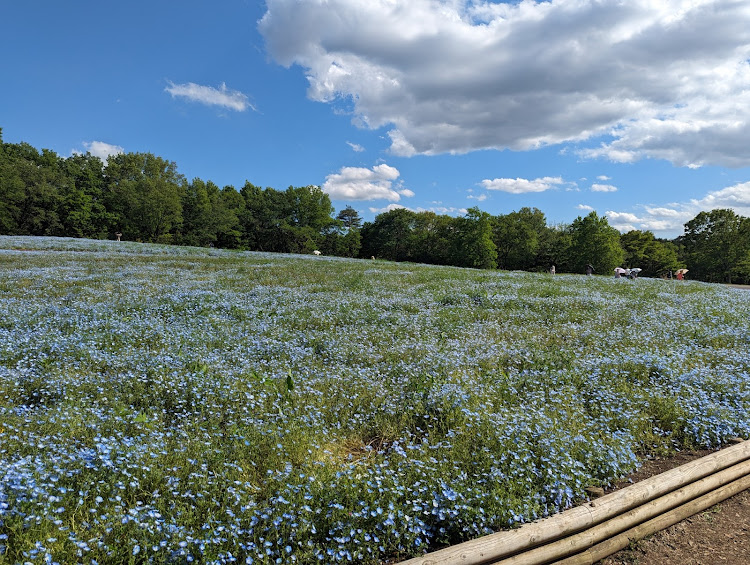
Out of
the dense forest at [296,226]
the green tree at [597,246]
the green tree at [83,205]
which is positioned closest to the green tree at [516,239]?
the dense forest at [296,226]

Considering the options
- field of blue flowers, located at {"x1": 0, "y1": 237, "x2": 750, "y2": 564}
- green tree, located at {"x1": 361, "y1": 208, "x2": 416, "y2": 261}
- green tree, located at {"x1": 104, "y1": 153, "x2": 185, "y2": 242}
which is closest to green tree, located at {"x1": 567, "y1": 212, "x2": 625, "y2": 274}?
green tree, located at {"x1": 361, "y1": 208, "x2": 416, "y2": 261}

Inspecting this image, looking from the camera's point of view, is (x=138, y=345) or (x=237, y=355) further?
(x=138, y=345)

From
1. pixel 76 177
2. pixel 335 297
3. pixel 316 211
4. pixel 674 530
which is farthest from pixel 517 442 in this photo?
pixel 76 177

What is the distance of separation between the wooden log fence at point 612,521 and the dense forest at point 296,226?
240 ft

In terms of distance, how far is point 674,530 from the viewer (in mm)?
4422

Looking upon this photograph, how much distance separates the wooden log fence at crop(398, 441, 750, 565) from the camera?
3.57 m

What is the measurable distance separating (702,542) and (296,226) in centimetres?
9082

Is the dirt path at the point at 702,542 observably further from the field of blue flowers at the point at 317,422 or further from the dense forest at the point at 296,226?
the dense forest at the point at 296,226

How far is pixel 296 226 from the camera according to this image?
91500mm

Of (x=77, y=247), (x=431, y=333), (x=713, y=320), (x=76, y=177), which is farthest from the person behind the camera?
(x=76, y=177)

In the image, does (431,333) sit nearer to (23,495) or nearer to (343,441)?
(343,441)

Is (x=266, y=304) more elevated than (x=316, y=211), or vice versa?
(x=316, y=211)

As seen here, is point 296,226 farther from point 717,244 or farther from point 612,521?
point 612,521

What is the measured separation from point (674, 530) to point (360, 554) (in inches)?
134
